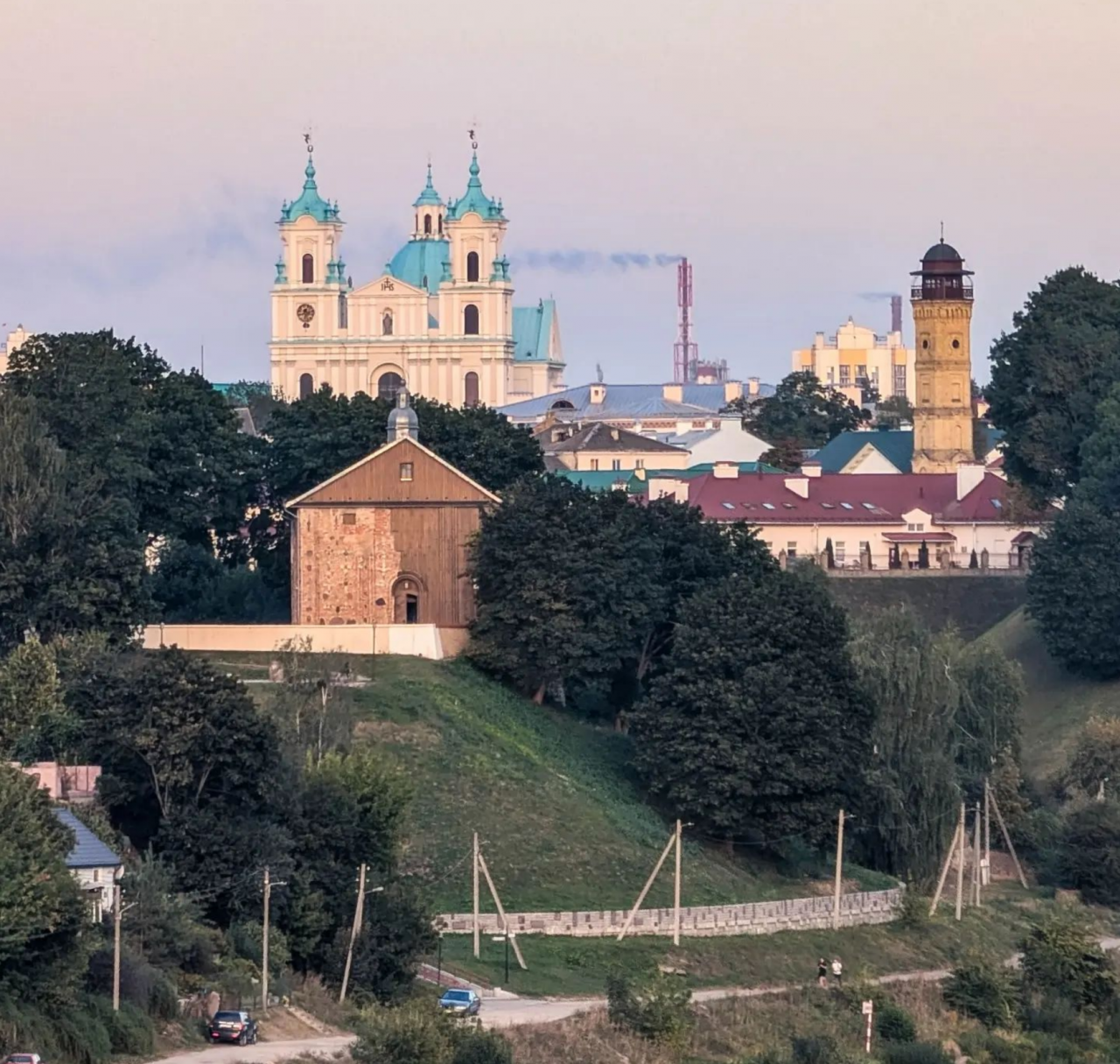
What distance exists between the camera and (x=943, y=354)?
4904 inches

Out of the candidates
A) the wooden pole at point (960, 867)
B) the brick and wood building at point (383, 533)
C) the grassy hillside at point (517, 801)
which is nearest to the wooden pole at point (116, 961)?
the grassy hillside at point (517, 801)

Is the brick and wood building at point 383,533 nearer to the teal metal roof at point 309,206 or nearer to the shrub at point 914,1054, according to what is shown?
the shrub at point 914,1054

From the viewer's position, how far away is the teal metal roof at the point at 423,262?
19150cm

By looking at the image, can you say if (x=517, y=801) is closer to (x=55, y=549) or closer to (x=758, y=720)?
(x=758, y=720)

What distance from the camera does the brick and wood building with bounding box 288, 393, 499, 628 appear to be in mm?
79625

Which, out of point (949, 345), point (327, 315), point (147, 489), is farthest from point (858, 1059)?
point (327, 315)

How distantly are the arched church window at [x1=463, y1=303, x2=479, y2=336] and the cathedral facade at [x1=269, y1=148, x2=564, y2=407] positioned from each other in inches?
1.8

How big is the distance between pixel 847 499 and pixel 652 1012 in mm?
63747

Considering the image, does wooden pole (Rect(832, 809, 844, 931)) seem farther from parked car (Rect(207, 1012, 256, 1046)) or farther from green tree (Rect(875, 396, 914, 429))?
green tree (Rect(875, 396, 914, 429))

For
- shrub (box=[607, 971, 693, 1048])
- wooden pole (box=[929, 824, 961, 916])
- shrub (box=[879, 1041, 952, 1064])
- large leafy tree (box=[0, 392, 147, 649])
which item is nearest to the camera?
shrub (box=[607, 971, 693, 1048])

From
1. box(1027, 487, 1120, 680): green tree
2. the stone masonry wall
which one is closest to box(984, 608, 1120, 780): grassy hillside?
box(1027, 487, 1120, 680): green tree

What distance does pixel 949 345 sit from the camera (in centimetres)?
12481

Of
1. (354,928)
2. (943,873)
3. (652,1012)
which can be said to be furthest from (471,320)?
(652,1012)

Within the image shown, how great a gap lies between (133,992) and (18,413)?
92.7 ft
